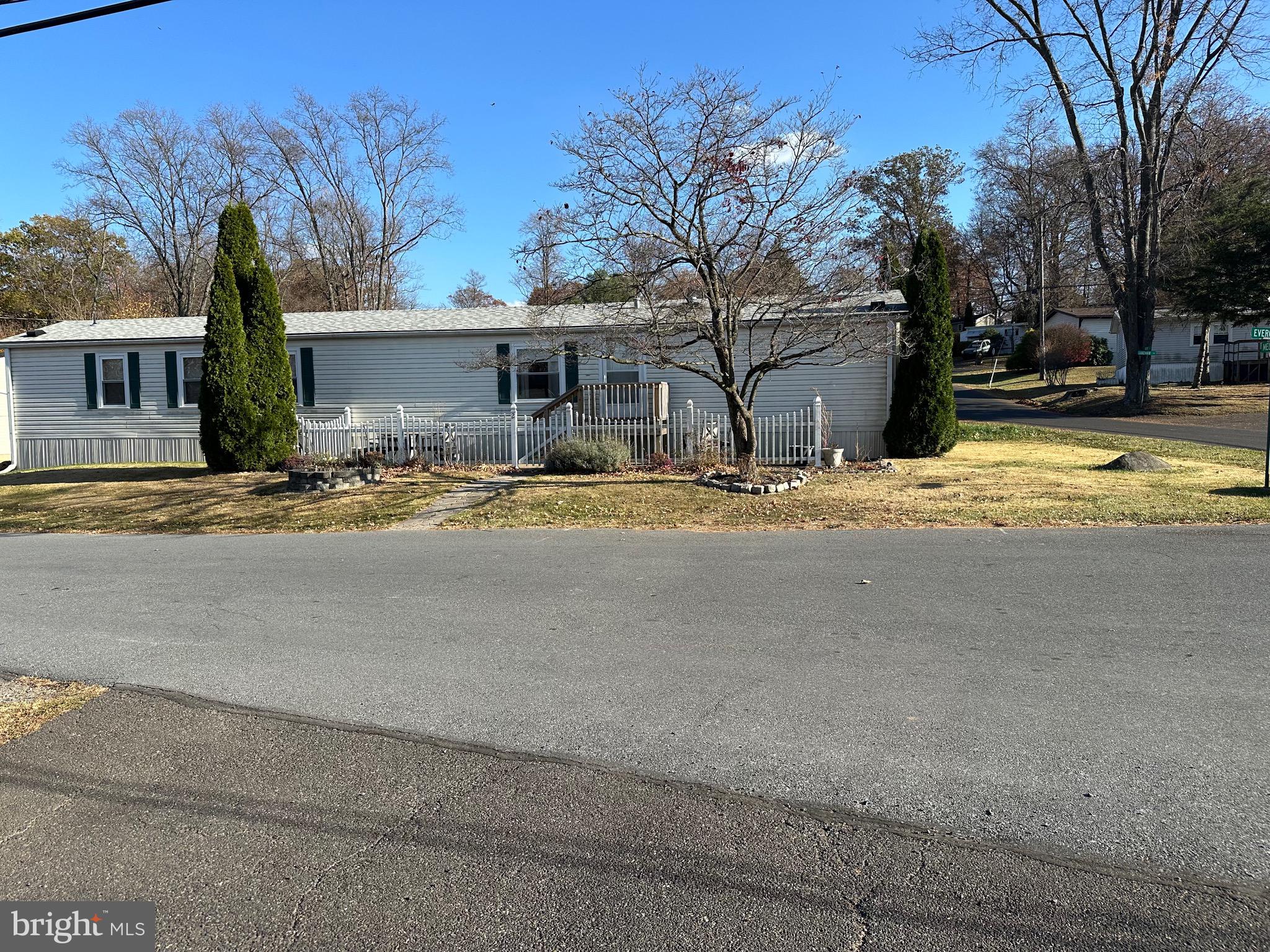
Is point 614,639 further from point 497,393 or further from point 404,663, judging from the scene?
point 497,393

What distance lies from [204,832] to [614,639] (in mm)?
2885

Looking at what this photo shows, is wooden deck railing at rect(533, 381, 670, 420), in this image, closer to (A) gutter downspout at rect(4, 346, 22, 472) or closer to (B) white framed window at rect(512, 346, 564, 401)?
(B) white framed window at rect(512, 346, 564, 401)

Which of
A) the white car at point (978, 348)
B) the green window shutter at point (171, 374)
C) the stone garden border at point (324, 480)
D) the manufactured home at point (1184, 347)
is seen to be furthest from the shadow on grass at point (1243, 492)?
the white car at point (978, 348)

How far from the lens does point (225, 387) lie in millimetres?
15984

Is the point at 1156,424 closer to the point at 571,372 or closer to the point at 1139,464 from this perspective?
the point at 1139,464

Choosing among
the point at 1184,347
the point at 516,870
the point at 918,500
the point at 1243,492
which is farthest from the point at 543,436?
the point at 1184,347

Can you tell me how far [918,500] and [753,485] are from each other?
2327mm

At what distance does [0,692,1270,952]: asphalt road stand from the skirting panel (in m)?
18.3

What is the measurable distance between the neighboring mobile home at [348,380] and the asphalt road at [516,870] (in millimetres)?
14137

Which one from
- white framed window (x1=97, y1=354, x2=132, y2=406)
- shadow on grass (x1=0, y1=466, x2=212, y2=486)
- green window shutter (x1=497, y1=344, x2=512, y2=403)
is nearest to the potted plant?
green window shutter (x1=497, y1=344, x2=512, y2=403)

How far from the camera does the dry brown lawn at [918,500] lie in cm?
1014

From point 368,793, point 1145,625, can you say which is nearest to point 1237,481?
point 1145,625

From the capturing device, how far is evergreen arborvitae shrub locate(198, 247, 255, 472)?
1605cm

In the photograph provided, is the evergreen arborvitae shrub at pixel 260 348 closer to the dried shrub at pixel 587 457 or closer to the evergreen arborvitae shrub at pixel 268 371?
the evergreen arborvitae shrub at pixel 268 371
